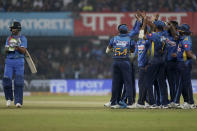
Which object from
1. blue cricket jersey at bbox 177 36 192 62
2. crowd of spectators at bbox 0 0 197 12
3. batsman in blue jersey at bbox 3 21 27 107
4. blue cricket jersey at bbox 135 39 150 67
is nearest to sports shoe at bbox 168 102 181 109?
blue cricket jersey at bbox 177 36 192 62

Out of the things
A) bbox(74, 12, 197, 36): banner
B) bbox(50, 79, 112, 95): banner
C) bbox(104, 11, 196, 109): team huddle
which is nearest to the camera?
bbox(104, 11, 196, 109): team huddle

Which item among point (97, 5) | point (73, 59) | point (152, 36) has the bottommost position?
point (73, 59)

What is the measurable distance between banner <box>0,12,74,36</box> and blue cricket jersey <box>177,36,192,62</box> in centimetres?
1735

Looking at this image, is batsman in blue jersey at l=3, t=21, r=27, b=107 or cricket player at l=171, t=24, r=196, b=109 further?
batsman in blue jersey at l=3, t=21, r=27, b=107

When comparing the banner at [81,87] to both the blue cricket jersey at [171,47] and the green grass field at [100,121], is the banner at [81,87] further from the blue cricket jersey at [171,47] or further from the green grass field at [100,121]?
the green grass field at [100,121]

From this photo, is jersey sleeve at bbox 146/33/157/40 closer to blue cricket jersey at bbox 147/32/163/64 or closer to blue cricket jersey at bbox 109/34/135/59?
blue cricket jersey at bbox 147/32/163/64

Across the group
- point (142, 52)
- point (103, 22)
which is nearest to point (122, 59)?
point (142, 52)

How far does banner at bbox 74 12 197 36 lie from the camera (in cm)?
3161

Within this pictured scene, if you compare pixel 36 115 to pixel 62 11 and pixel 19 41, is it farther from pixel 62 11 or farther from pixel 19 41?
pixel 62 11

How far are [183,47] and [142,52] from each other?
1.22 metres

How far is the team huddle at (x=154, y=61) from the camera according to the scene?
1431cm

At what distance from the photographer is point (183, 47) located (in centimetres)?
1475

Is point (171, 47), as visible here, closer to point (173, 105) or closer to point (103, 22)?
point (173, 105)

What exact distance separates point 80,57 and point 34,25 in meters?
3.88
